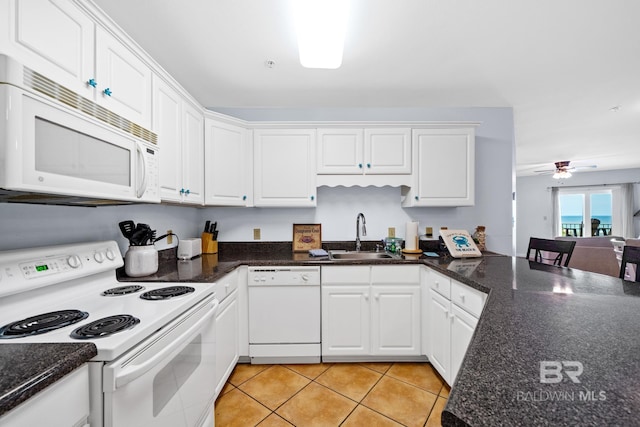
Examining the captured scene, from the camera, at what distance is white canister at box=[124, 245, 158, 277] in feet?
5.39

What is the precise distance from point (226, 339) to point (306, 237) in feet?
3.92

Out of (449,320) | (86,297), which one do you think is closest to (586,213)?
(449,320)

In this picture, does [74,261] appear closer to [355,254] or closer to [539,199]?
[355,254]

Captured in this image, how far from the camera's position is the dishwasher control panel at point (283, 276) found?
2.17 m

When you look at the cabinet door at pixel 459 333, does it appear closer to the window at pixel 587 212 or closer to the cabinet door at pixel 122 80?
the cabinet door at pixel 122 80

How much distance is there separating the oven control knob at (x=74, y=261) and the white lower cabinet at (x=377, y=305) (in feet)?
4.95

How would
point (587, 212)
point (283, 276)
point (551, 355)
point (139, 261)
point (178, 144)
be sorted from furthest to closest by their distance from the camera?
point (587, 212) → point (283, 276) → point (178, 144) → point (139, 261) → point (551, 355)

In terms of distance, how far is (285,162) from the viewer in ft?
8.17

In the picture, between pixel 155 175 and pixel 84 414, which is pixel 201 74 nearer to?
pixel 155 175

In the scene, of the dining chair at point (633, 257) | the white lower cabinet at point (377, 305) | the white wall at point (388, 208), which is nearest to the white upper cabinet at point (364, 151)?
the white wall at point (388, 208)

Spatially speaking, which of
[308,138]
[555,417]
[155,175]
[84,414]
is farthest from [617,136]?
[84,414]

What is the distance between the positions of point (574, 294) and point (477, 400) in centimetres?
105

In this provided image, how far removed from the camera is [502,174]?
283 cm

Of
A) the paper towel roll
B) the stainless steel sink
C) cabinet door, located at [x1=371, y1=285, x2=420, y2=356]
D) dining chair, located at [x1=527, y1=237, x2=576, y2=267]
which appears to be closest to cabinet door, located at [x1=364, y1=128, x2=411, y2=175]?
the paper towel roll
